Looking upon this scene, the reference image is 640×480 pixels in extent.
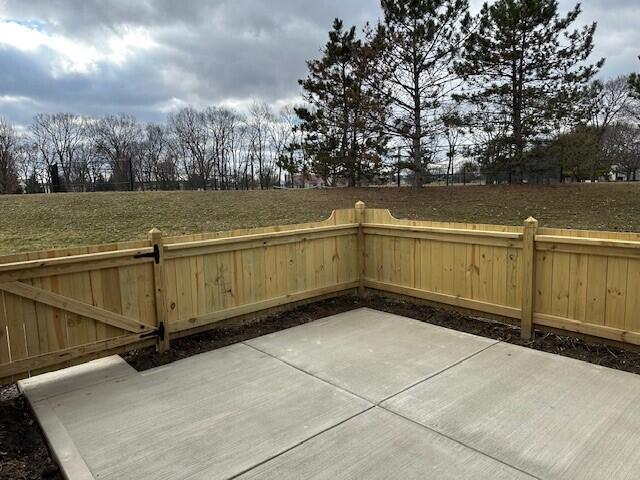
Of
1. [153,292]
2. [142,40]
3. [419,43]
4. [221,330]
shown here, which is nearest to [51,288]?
[153,292]

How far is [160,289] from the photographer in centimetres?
407

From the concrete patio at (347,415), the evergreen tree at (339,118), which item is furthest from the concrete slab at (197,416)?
the evergreen tree at (339,118)

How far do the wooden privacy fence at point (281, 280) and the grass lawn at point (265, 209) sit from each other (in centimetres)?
500

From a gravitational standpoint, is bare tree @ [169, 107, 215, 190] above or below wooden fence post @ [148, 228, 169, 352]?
above

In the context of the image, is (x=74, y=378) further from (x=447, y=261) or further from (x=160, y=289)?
(x=447, y=261)

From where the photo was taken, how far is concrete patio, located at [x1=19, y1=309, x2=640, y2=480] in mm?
2404

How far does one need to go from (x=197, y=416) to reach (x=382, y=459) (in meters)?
1.28

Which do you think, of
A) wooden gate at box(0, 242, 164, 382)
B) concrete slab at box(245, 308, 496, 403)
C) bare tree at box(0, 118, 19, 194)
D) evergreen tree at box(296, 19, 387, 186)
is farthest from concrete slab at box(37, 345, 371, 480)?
bare tree at box(0, 118, 19, 194)

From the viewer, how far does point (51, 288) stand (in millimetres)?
3451

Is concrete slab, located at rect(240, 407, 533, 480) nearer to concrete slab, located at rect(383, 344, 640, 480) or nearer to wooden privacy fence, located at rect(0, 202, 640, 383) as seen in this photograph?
concrete slab, located at rect(383, 344, 640, 480)

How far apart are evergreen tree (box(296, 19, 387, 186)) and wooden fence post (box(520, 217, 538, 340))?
13.3 metres

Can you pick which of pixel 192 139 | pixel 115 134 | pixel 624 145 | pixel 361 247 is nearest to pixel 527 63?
pixel 361 247

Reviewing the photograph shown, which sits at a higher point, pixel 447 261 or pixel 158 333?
pixel 447 261

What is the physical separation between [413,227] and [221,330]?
8.26ft
